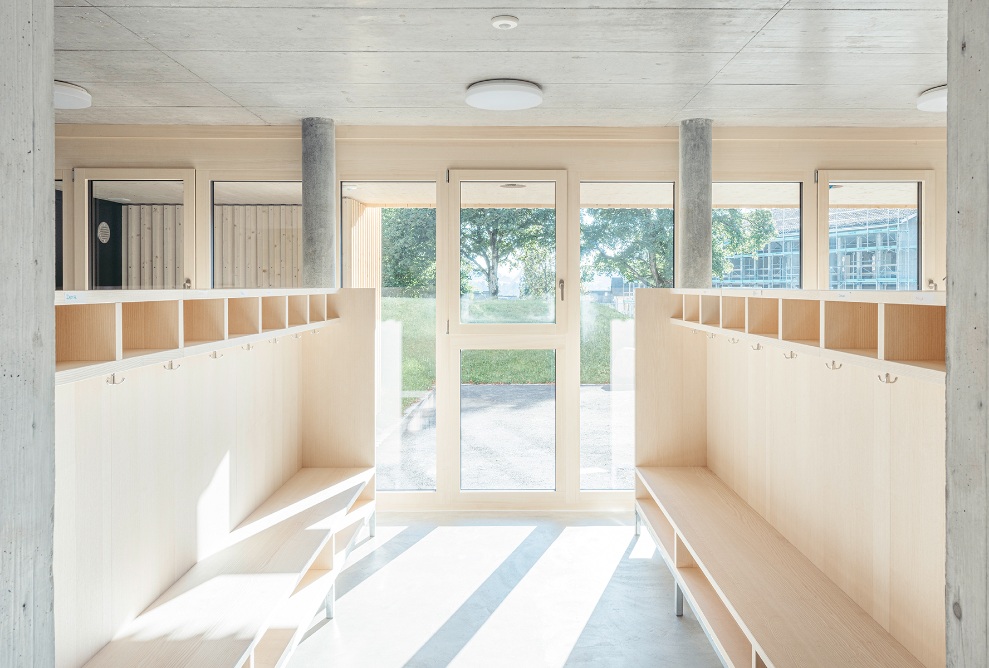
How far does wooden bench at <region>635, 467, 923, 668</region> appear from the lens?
196 centimetres

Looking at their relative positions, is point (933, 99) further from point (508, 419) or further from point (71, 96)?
point (71, 96)

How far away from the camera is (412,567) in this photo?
12.2 ft

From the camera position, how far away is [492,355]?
468cm

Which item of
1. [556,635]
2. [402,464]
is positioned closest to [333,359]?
[402,464]

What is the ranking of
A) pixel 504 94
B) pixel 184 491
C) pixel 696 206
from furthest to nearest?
pixel 696 206 → pixel 504 94 → pixel 184 491

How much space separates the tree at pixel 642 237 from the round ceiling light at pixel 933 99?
111 cm

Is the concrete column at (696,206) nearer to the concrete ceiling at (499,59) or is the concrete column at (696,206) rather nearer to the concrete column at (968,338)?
the concrete ceiling at (499,59)

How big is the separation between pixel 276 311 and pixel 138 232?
77.0 inches

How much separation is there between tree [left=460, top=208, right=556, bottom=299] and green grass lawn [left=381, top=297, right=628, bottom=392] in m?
0.25

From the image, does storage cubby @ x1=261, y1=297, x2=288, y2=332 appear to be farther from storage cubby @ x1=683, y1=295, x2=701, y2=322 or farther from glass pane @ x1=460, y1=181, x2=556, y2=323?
storage cubby @ x1=683, y1=295, x2=701, y2=322

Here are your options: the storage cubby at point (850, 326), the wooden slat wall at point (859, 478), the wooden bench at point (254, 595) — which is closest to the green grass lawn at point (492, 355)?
the wooden bench at point (254, 595)

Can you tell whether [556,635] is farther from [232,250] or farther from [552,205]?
[232,250]

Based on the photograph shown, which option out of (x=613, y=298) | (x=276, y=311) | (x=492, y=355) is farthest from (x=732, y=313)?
(x=276, y=311)

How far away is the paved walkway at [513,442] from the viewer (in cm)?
469
